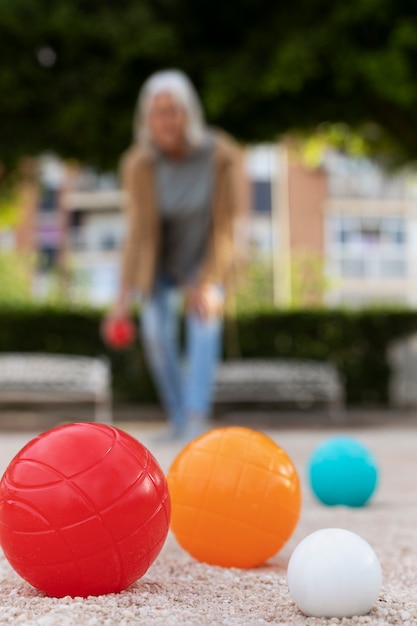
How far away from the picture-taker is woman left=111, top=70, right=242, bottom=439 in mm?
5559

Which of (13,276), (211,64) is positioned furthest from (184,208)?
(13,276)

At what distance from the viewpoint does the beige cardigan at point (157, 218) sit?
566cm

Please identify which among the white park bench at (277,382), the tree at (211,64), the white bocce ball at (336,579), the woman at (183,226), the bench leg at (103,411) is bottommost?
the bench leg at (103,411)

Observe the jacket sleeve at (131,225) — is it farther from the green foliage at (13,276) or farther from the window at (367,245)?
the window at (367,245)

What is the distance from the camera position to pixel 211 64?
9719 mm

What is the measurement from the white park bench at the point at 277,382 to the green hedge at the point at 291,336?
0.43 meters

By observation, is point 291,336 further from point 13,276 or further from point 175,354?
point 13,276

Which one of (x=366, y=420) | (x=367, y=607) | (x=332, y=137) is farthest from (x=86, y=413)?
(x=367, y=607)

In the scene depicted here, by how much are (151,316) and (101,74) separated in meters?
4.73

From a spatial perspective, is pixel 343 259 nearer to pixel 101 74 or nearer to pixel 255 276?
pixel 255 276

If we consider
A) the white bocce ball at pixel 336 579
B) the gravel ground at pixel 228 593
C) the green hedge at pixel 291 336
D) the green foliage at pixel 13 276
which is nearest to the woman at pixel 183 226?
the gravel ground at pixel 228 593

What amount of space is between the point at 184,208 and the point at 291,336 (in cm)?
524

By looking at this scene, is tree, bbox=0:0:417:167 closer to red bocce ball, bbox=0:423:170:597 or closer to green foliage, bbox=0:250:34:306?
red bocce ball, bbox=0:423:170:597

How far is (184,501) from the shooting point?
2570 mm
